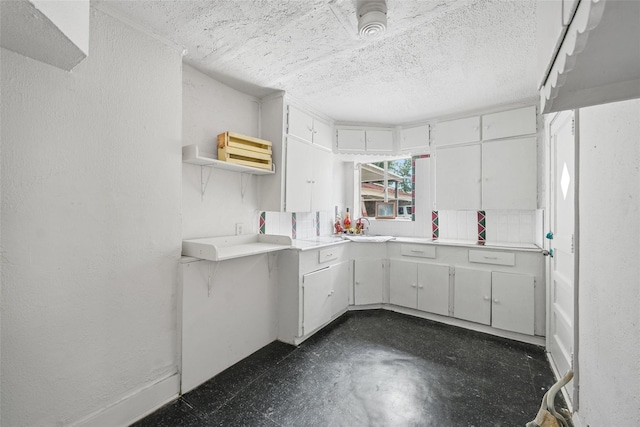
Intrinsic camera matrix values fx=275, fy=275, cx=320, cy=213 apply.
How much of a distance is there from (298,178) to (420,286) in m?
1.92

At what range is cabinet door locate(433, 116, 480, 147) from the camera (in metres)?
3.20

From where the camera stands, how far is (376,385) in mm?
2023

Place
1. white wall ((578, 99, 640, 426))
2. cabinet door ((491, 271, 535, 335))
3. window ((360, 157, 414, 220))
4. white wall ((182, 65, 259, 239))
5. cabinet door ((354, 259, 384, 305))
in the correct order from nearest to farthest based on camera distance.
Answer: white wall ((578, 99, 640, 426)) < white wall ((182, 65, 259, 239)) < cabinet door ((491, 271, 535, 335)) < cabinet door ((354, 259, 384, 305)) < window ((360, 157, 414, 220))

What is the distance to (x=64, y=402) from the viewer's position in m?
1.48

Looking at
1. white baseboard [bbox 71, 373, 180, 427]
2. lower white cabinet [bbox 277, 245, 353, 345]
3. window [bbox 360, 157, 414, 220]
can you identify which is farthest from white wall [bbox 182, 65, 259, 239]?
window [bbox 360, 157, 414, 220]

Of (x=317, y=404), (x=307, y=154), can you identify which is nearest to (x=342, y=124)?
(x=307, y=154)

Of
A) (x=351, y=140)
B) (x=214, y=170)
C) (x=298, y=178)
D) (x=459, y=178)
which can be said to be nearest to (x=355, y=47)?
(x=298, y=178)

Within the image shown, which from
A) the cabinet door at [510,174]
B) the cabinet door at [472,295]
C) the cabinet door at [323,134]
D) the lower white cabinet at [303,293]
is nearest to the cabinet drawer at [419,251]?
the cabinet door at [472,295]

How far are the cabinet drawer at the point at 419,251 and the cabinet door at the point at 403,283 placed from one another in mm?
113

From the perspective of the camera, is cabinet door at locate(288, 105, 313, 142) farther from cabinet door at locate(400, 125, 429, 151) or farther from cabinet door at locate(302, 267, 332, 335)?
cabinet door at locate(302, 267, 332, 335)

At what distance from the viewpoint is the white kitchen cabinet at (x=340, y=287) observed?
3148 millimetres

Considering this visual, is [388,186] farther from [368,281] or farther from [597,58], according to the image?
[597,58]

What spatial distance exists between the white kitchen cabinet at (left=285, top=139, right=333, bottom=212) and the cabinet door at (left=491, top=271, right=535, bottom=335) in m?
2.06

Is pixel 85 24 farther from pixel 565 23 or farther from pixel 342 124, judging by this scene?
pixel 342 124
